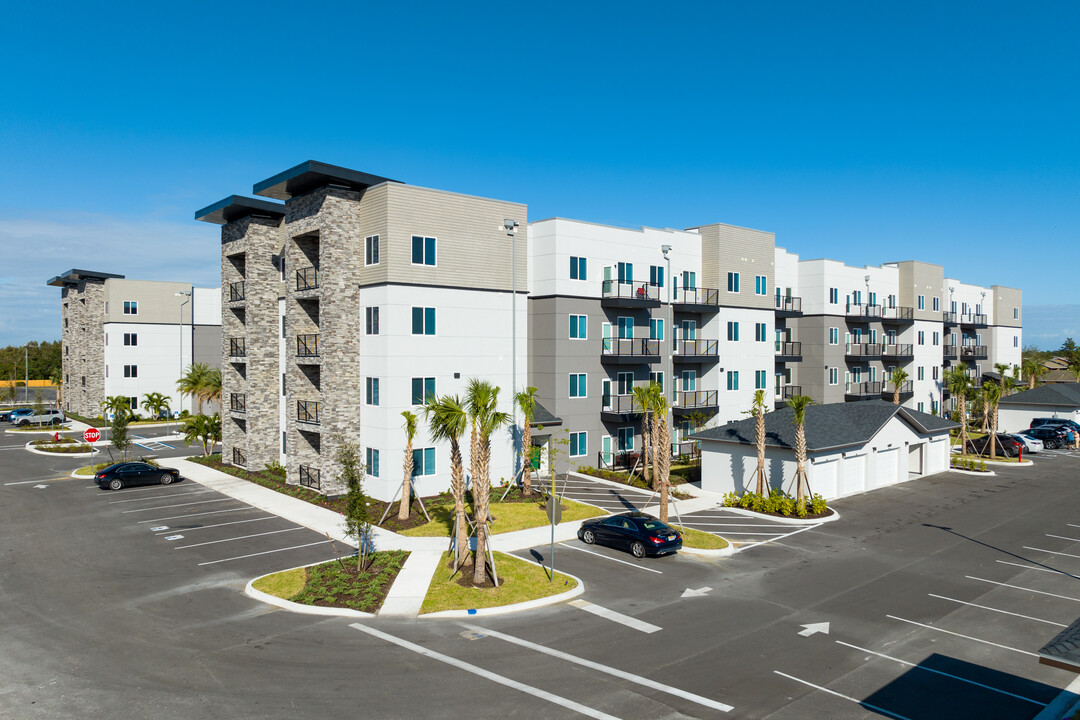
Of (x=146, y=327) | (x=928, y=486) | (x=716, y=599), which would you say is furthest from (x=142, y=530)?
(x=146, y=327)

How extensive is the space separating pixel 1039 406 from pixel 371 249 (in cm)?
5970

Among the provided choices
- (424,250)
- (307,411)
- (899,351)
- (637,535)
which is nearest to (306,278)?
(307,411)

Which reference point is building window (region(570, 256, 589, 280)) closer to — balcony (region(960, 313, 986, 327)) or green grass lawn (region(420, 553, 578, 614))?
green grass lawn (region(420, 553, 578, 614))

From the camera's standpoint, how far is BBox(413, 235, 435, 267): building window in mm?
31609

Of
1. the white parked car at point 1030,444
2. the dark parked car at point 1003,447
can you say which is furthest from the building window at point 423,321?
the white parked car at point 1030,444

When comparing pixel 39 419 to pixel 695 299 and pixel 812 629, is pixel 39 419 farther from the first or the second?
pixel 812 629

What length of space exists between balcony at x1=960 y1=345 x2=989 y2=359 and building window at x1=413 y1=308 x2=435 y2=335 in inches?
2465

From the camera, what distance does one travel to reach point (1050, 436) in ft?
175

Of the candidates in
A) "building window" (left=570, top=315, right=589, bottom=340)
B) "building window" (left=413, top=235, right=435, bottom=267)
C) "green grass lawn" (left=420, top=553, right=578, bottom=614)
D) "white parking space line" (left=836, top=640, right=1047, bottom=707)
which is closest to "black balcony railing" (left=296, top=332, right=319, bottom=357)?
"building window" (left=413, top=235, right=435, bottom=267)

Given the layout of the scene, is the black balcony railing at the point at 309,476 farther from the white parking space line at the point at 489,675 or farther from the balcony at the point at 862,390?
the balcony at the point at 862,390

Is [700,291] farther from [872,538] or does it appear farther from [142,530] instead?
[142,530]

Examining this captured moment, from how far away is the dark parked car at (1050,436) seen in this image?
53.1 meters

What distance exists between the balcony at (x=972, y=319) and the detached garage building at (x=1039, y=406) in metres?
11.6

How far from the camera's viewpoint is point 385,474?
102 ft
